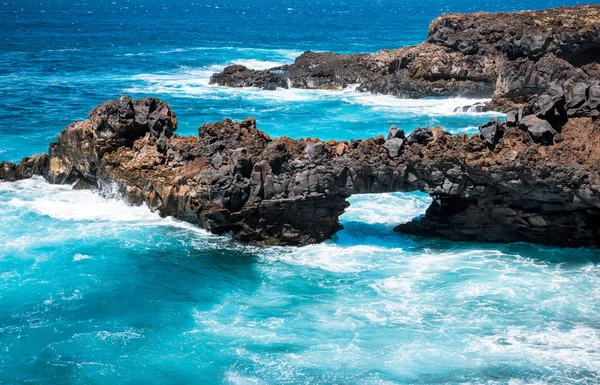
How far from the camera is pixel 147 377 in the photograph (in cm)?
2053

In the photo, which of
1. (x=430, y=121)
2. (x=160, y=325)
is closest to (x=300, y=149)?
(x=160, y=325)

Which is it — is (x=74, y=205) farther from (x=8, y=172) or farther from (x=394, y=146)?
(x=394, y=146)

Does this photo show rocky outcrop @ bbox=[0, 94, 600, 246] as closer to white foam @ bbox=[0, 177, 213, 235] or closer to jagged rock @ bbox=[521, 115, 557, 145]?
jagged rock @ bbox=[521, 115, 557, 145]

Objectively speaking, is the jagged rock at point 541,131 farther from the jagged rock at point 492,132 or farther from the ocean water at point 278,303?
the ocean water at point 278,303

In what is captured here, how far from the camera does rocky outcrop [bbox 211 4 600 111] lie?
55844mm

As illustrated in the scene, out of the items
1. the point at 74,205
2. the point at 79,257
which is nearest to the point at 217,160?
the point at 79,257

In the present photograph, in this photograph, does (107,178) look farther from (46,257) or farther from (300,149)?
(300,149)

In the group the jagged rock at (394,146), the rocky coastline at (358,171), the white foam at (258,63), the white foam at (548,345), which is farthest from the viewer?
the white foam at (258,63)

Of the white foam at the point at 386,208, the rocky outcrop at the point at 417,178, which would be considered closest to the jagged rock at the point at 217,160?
Result: the rocky outcrop at the point at 417,178

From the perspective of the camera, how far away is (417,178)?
90.6ft

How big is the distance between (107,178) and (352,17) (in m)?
139

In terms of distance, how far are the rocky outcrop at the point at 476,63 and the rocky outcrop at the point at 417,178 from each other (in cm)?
2699

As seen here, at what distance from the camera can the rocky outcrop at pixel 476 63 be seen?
5584 centimetres

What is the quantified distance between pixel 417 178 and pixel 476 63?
129 ft
